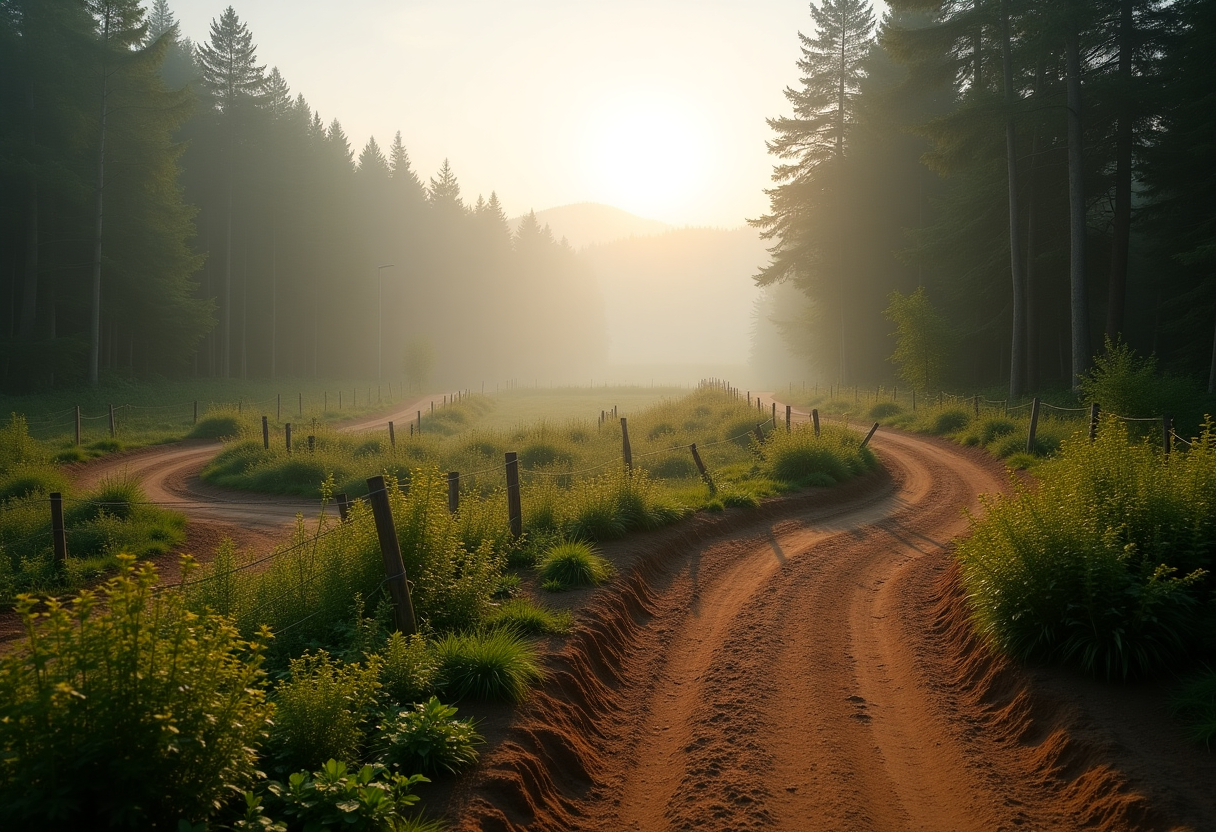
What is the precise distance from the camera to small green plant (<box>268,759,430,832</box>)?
4219 millimetres

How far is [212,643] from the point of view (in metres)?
4.09

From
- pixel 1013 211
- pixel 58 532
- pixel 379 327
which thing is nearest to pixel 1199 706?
pixel 58 532

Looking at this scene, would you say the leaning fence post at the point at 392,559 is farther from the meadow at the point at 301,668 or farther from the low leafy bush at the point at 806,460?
the low leafy bush at the point at 806,460

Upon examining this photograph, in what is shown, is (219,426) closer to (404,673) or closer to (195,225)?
(195,225)

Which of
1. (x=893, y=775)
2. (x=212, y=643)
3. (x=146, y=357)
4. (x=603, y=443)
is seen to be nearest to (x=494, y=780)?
(x=212, y=643)

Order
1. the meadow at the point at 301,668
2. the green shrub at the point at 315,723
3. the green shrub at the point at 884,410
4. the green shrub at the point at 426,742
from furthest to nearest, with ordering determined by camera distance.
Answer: the green shrub at the point at 884,410 < the green shrub at the point at 426,742 < the green shrub at the point at 315,723 < the meadow at the point at 301,668

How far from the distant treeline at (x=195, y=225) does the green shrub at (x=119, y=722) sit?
117ft

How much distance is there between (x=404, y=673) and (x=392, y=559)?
122 centimetres

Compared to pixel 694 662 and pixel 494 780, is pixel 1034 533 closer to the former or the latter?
pixel 694 662

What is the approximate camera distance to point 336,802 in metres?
4.29

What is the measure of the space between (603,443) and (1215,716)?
19798mm

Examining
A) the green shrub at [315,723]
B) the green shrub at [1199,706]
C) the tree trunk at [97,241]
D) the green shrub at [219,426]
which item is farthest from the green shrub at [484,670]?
the tree trunk at [97,241]

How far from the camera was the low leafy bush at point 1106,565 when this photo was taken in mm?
6516

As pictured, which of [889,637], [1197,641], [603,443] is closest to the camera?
[1197,641]
